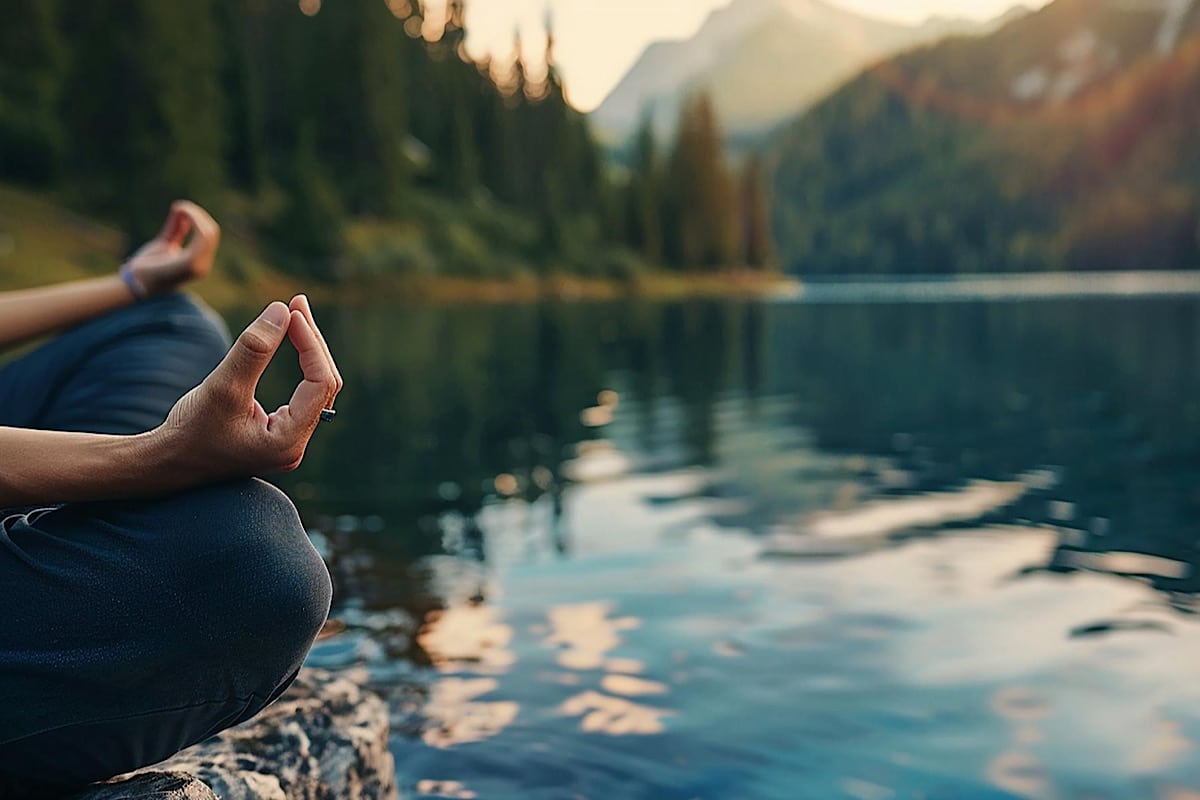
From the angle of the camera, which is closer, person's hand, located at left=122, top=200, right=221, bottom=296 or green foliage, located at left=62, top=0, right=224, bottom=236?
person's hand, located at left=122, top=200, right=221, bottom=296

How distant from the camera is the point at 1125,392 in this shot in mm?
19594

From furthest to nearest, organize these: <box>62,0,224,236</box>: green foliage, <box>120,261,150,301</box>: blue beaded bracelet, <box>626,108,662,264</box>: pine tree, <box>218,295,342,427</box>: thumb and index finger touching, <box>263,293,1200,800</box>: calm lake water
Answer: <box>626,108,662,264</box>: pine tree, <box>62,0,224,236</box>: green foliage, <box>263,293,1200,800</box>: calm lake water, <box>120,261,150,301</box>: blue beaded bracelet, <box>218,295,342,427</box>: thumb and index finger touching

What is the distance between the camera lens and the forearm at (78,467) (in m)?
1.94

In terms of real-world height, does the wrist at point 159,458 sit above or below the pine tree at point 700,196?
below

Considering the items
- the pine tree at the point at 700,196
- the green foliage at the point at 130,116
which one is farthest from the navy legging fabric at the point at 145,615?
the pine tree at the point at 700,196

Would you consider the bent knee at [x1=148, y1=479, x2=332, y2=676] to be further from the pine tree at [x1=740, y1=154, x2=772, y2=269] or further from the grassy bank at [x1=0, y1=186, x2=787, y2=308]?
the pine tree at [x1=740, y1=154, x2=772, y2=269]

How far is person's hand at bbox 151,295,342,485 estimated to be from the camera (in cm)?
184

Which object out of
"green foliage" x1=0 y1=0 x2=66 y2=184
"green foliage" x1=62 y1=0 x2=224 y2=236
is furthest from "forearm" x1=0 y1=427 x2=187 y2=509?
"green foliage" x1=0 y1=0 x2=66 y2=184

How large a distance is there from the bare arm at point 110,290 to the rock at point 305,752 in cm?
148

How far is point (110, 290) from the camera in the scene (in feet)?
12.3

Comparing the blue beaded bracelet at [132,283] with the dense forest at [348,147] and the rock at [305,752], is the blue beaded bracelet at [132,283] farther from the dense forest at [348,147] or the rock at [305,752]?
the dense forest at [348,147]

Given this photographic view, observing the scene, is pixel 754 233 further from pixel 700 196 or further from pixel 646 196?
pixel 646 196

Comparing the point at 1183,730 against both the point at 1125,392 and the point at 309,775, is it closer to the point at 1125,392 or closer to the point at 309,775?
the point at 309,775

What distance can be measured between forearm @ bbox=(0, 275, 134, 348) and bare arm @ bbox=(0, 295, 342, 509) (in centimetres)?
175
